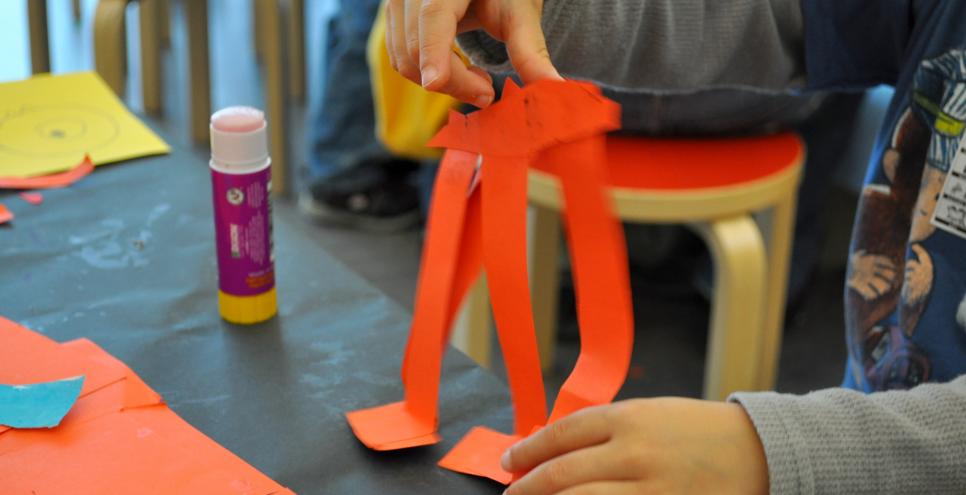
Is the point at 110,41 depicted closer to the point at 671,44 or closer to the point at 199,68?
the point at 671,44

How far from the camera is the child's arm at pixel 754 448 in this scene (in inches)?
21.0

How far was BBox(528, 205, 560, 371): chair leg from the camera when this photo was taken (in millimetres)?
1518

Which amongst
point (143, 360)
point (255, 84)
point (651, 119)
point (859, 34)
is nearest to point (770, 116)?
point (651, 119)

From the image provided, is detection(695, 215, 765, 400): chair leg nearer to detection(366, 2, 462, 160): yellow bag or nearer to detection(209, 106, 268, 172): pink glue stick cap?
detection(366, 2, 462, 160): yellow bag

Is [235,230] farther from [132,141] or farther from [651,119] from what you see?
[651,119]

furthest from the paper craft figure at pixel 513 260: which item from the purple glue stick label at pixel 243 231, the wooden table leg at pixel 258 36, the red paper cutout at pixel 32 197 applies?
the wooden table leg at pixel 258 36

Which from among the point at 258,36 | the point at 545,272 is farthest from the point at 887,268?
the point at 258,36

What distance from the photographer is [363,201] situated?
212cm

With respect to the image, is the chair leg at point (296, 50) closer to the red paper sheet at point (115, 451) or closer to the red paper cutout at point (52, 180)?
the red paper cutout at point (52, 180)

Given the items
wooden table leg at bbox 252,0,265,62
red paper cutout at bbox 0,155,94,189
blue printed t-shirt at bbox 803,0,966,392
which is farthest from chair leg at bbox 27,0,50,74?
wooden table leg at bbox 252,0,265,62

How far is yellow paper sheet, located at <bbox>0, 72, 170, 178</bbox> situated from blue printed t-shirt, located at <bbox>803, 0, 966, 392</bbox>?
0.57 metres

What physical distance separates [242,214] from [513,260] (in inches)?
8.5

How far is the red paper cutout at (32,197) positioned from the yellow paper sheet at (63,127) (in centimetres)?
3

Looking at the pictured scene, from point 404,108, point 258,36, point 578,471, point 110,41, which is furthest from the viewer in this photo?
point 258,36
